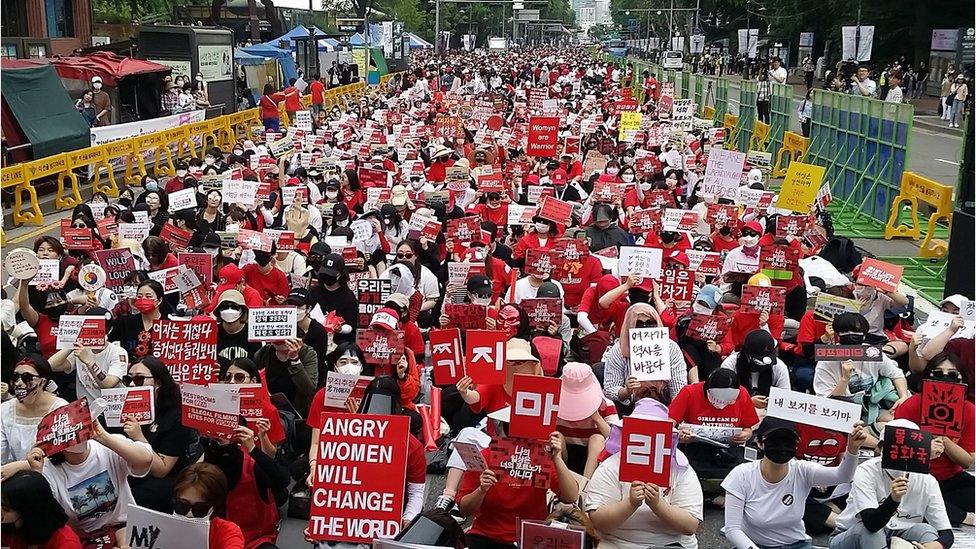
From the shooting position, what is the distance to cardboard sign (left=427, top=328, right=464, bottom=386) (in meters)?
7.83

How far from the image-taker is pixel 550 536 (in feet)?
18.0

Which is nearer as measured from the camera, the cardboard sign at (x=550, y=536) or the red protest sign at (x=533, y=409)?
the cardboard sign at (x=550, y=536)

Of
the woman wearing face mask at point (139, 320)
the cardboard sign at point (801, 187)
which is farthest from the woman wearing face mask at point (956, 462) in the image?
the cardboard sign at point (801, 187)

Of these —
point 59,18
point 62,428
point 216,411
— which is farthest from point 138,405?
point 59,18

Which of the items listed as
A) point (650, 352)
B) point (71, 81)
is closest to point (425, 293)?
point (650, 352)

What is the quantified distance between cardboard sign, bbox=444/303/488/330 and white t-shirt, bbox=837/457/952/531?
141 inches

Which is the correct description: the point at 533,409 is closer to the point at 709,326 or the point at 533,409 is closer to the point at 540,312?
the point at 540,312

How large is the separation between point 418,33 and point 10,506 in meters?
116

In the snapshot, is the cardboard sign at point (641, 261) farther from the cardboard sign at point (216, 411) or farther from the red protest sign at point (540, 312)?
the cardboard sign at point (216, 411)

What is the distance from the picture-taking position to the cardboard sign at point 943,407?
21.9ft

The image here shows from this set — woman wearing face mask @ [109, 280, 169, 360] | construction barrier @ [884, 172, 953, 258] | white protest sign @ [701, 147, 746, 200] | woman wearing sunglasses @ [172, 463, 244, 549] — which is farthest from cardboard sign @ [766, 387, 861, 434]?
construction barrier @ [884, 172, 953, 258]

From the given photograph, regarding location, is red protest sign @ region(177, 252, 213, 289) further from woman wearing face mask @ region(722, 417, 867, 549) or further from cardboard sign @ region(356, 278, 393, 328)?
woman wearing face mask @ region(722, 417, 867, 549)

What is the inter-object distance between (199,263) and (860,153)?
15.2m

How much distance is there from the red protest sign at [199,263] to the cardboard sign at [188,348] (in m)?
2.48
